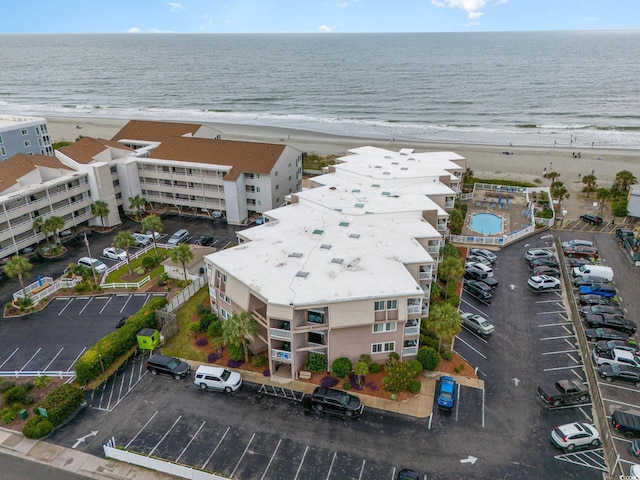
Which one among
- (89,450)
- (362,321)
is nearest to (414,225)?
(362,321)

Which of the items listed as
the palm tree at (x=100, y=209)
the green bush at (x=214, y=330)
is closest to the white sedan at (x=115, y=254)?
the palm tree at (x=100, y=209)

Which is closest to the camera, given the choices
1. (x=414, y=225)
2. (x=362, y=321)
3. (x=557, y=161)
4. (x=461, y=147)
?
(x=362, y=321)

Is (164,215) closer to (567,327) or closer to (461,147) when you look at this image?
(567,327)

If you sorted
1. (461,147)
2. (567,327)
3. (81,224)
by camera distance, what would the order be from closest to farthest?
(567,327) → (81,224) → (461,147)

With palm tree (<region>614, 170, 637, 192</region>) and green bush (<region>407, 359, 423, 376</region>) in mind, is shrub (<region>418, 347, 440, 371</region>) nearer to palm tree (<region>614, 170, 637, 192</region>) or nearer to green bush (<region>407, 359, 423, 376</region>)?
green bush (<region>407, 359, 423, 376</region>)

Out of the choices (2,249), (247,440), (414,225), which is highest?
(414,225)

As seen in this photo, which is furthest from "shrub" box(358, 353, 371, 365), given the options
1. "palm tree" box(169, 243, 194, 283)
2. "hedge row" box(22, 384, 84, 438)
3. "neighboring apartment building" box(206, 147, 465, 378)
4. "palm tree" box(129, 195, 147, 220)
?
"palm tree" box(129, 195, 147, 220)

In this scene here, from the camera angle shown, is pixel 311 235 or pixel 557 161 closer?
pixel 311 235

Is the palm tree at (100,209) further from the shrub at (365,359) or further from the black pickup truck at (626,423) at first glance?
the black pickup truck at (626,423)
